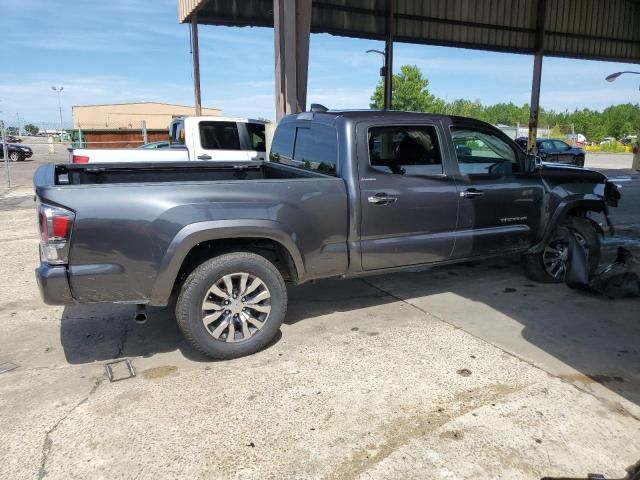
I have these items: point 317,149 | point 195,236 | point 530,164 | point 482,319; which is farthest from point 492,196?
point 195,236

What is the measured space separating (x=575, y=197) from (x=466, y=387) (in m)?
3.10

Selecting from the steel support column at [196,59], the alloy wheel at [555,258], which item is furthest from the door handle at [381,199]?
the steel support column at [196,59]

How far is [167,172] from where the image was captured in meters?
5.31

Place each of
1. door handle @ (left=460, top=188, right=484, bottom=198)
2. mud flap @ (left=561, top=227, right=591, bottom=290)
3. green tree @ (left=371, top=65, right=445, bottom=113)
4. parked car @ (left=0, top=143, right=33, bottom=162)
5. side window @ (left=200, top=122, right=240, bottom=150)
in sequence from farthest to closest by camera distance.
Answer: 1. green tree @ (left=371, top=65, right=445, bottom=113)
2. parked car @ (left=0, top=143, right=33, bottom=162)
3. side window @ (left=200, top=122, right=240, bottom=150)
4. mud flap @ (left=561, top=227, right=591, bottom=290)
5. door handle @ (left=460, top=188, right=484, bottom=198)

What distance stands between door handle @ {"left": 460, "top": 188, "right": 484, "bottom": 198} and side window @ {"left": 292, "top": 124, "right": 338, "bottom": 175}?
1304 millimetres

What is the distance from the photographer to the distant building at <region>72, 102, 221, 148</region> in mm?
28625

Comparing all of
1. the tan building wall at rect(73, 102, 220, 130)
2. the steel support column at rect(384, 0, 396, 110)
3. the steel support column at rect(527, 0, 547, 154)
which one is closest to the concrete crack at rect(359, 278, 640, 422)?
the steel support column at rect(384, 0, 396, 110)

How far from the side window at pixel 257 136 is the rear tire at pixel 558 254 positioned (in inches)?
225

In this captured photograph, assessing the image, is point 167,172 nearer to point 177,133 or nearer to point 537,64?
point 177,133

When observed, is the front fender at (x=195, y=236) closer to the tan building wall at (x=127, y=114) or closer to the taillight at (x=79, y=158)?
the taillight at (x=79, y=158)

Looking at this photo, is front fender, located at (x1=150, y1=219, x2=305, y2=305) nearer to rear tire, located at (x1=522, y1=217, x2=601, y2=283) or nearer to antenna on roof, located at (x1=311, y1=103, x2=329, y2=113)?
antenna on roof, located at (x1=311, y1=103, x2=329, y2=113)

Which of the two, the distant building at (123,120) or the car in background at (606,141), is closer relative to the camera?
the distant building at (123,120)

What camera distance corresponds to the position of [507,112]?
4058 inches

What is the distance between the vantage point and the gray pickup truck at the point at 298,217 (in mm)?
3373
